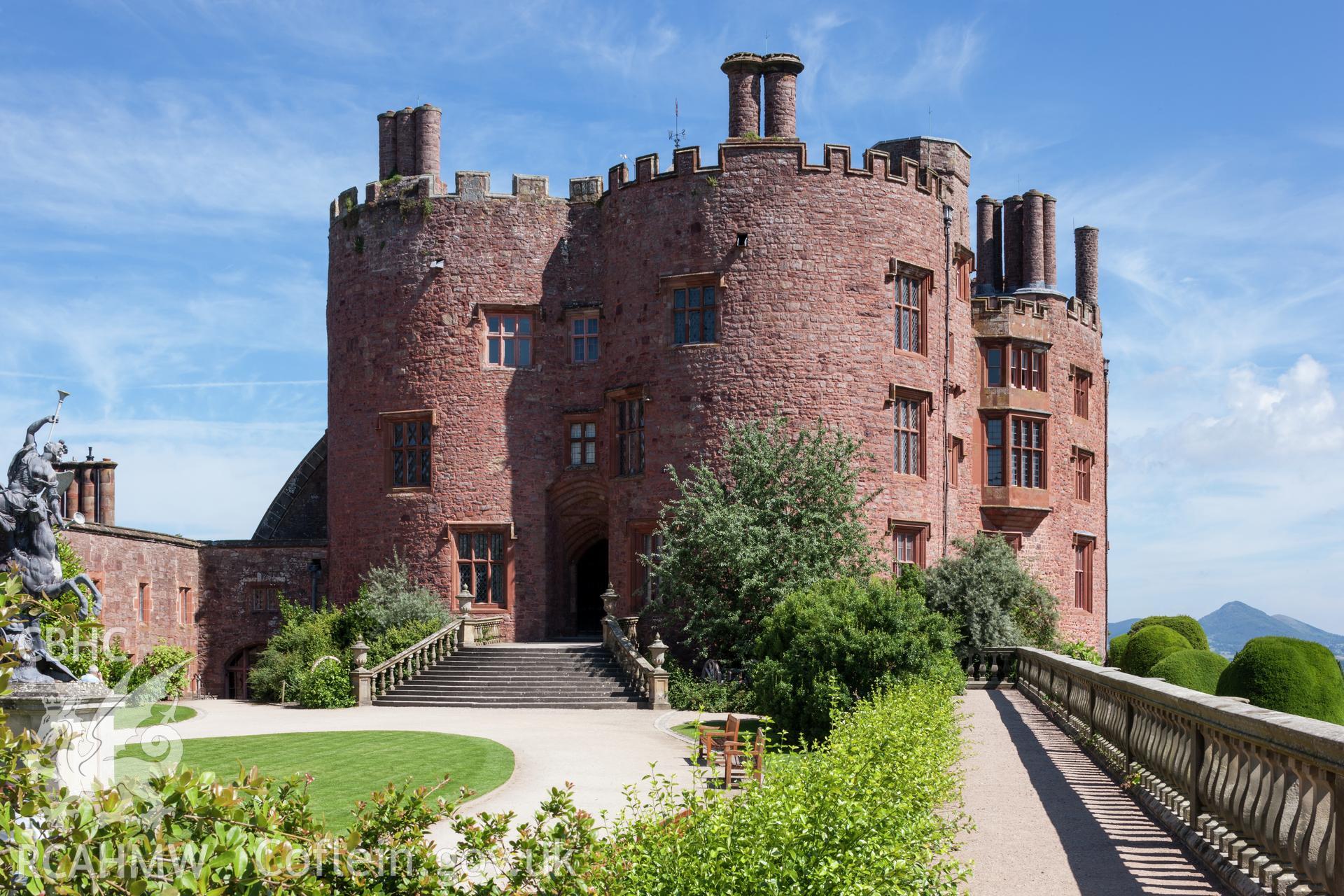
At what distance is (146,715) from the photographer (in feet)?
79.7

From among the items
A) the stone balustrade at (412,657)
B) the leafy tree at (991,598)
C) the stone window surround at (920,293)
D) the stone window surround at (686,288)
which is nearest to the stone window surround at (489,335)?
the stone window surround at (686,288)

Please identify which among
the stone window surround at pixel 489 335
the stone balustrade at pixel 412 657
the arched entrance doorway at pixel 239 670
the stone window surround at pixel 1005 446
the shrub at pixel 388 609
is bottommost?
the arched entrance doorway at pixel 239 670

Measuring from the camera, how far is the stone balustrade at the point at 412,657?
26.9m

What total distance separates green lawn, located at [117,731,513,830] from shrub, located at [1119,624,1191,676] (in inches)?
566

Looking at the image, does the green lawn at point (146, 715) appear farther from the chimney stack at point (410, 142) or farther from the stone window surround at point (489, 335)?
the chimney stack at point (410, 142)

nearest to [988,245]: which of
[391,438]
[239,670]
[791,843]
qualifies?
[391,438]

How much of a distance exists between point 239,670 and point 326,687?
10.8 m

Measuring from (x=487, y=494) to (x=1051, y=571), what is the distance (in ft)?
52.9

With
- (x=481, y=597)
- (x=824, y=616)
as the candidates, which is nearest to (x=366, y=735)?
(x=824, y=616)

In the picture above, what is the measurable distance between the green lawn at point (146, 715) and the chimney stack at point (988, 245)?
26335 mm

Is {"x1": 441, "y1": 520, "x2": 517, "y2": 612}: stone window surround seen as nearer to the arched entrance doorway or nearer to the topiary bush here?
the arched entrance doorway

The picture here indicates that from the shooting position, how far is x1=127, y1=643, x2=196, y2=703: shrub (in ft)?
93.2

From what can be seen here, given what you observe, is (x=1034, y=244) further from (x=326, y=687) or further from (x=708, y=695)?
(x=326, y=687)

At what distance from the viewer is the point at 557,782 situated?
49.5ft
